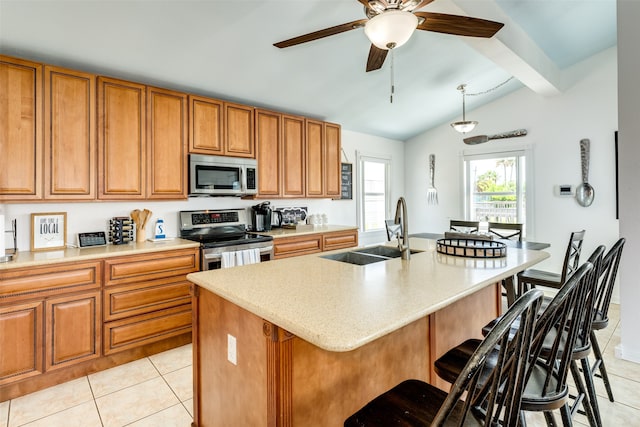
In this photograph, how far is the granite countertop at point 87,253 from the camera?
83.5 inches

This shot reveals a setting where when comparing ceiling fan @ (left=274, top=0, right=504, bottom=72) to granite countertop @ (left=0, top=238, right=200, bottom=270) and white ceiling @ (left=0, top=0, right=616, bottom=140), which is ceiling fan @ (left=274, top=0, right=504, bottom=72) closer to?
white ceiling @ (left=0, top=0, right=616, bottom=140)

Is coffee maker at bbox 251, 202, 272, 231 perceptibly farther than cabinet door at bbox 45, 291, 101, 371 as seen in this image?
Yes

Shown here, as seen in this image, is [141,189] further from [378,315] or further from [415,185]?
[415,185]

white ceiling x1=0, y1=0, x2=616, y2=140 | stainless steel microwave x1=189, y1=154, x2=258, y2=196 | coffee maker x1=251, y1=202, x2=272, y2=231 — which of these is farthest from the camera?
coffee maker x1=251, y1=202, x2=272, y2=231

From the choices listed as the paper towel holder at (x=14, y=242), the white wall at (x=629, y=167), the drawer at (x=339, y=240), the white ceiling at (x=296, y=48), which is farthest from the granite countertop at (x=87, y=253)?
the white wall at (x=629, y=167)

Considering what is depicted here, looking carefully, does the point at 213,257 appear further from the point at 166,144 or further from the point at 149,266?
the point at 166,144

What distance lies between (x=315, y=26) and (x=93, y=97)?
1.85 meters

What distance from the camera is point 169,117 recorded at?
2.97 metres

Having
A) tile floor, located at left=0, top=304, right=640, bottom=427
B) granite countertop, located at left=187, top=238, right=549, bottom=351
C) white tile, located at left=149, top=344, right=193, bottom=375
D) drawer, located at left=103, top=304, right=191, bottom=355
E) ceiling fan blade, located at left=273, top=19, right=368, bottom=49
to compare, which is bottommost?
tile floor, located at left=0, top=304, right=640, bottom=427

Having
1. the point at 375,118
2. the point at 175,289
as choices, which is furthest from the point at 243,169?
Answer: the point at 375,118

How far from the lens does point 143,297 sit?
8.48ft

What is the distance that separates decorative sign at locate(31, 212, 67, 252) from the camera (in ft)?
8.39

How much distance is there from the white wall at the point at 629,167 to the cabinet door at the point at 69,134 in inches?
163

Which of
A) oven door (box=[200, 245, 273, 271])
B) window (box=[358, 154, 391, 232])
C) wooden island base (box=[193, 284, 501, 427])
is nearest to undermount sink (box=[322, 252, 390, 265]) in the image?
wooden island base (box=[193, 284, 501, 427])
